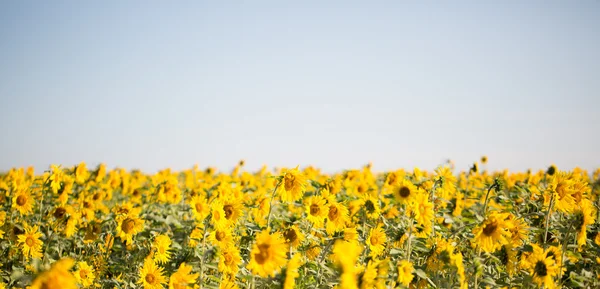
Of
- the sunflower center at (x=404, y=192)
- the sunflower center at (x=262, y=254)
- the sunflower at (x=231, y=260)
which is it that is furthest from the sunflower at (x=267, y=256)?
the sunflower center at (x=404, y=192)

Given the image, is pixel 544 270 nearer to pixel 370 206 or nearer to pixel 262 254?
pixel 370 206

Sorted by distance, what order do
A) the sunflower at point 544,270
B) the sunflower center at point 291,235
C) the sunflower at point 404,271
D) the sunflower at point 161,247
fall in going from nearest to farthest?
the sunflower at point 404,271 < the sunflower at point 544,270 < the sunflower center at point 291,235 < the sunflower at point 161,247

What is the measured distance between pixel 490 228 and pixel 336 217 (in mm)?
1341

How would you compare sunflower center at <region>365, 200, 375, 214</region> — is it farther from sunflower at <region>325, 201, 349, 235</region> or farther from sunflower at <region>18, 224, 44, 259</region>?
sunflower at <region>18, 224, 44, 259</region>

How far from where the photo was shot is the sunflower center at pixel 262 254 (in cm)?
287

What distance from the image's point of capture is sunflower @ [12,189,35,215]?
5.83 metres

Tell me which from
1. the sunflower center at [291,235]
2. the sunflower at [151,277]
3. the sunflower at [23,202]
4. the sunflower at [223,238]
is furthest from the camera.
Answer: the sunflower at [23,202]

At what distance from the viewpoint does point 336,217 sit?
4188 millimetres

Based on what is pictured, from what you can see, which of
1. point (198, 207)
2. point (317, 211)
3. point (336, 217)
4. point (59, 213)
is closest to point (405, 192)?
point (336, 217)

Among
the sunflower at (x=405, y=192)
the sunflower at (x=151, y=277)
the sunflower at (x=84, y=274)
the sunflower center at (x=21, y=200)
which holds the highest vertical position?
the sunflower at (x=405, y=192)

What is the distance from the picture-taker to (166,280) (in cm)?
364

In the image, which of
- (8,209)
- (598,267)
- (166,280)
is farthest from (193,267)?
(8,209)

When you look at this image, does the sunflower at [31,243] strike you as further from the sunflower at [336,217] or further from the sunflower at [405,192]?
the sunflower at [405,192]

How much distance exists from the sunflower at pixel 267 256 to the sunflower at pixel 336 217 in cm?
128
